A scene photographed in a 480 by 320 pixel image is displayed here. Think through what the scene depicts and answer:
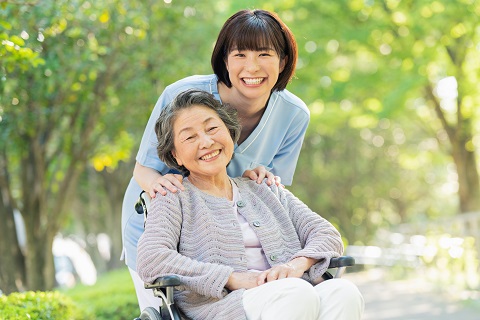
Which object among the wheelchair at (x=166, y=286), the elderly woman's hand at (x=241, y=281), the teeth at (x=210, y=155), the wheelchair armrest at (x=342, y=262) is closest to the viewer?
the wheelchair at (x=166, y=286)

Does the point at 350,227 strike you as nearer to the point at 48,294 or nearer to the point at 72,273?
the point at 72,273

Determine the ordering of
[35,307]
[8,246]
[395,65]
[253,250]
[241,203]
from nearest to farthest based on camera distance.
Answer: [253,250]
[241,203]
[35,307]
[8,246]
[395,65]

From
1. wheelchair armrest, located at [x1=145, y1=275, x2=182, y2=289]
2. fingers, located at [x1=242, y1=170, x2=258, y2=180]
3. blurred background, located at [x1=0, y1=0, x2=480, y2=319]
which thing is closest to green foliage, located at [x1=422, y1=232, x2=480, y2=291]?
blurred background, located at [x1=0, y1=0, x2=480, y2=319]

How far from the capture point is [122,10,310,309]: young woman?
3.59 metres

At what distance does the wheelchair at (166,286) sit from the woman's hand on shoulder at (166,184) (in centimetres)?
6

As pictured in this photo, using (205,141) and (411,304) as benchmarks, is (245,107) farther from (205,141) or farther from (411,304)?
(411,304)

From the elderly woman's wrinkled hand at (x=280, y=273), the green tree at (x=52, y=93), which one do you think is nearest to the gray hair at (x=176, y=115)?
the elderly woman's wrinkled hand at (x=280, y=273)

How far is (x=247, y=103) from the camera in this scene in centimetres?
374

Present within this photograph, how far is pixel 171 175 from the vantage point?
11.4 ft

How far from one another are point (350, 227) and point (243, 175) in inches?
915

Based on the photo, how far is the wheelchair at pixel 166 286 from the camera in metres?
3.05

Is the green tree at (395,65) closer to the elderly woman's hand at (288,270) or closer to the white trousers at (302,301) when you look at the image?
the elderly woman's hand at (288,270)

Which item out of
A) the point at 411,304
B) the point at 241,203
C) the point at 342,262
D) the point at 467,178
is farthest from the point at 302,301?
the point at 467,178

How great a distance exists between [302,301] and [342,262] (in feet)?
1.38
